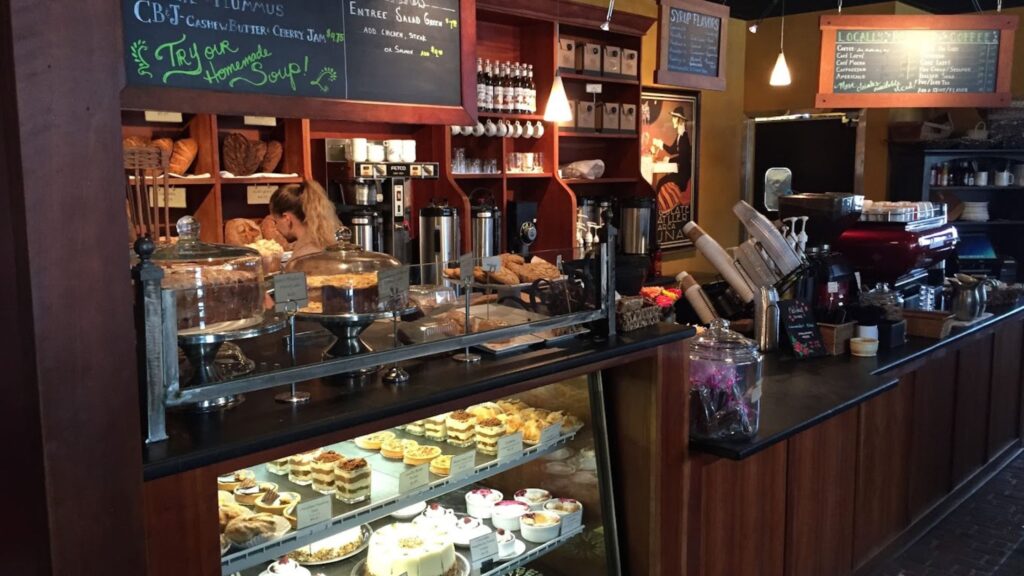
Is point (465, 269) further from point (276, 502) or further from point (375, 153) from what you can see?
point (375, 153)

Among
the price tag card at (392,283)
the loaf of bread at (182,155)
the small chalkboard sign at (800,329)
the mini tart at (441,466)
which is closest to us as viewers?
the price tag card at (392,283)

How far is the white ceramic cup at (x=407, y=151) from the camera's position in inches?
204

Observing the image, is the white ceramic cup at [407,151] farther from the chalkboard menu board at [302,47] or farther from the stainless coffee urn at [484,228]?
the chalkboard menu board at [302,47]

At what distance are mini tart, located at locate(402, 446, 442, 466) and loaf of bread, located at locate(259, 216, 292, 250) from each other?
2.67 meters

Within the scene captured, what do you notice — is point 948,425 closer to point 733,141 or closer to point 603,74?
point 603,74

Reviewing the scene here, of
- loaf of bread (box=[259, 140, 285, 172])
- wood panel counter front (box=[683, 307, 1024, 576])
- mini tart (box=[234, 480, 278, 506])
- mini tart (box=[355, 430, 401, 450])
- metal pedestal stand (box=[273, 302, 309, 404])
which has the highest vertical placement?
loaf of bread (box=[259, 140, 285, 172])

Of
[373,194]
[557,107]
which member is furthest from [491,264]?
[557,107]

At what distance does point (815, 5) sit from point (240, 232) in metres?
5.61

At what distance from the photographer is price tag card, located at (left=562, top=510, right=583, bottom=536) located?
2521mm

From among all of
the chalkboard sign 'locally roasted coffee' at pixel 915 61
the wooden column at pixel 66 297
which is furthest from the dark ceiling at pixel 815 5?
the wooden column at pixel 66 297

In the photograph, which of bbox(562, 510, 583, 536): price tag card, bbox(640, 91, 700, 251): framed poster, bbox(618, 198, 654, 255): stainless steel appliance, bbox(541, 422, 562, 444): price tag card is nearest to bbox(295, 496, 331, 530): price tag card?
bbox(541, 422, 562, 444): price tag card

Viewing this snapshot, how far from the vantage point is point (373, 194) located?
16.5ft

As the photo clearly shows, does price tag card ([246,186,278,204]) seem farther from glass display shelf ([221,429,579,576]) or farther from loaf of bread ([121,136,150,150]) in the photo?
glass display shelf ([221,429,579,576])

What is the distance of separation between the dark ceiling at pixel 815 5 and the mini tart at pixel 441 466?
6338 millimetres
